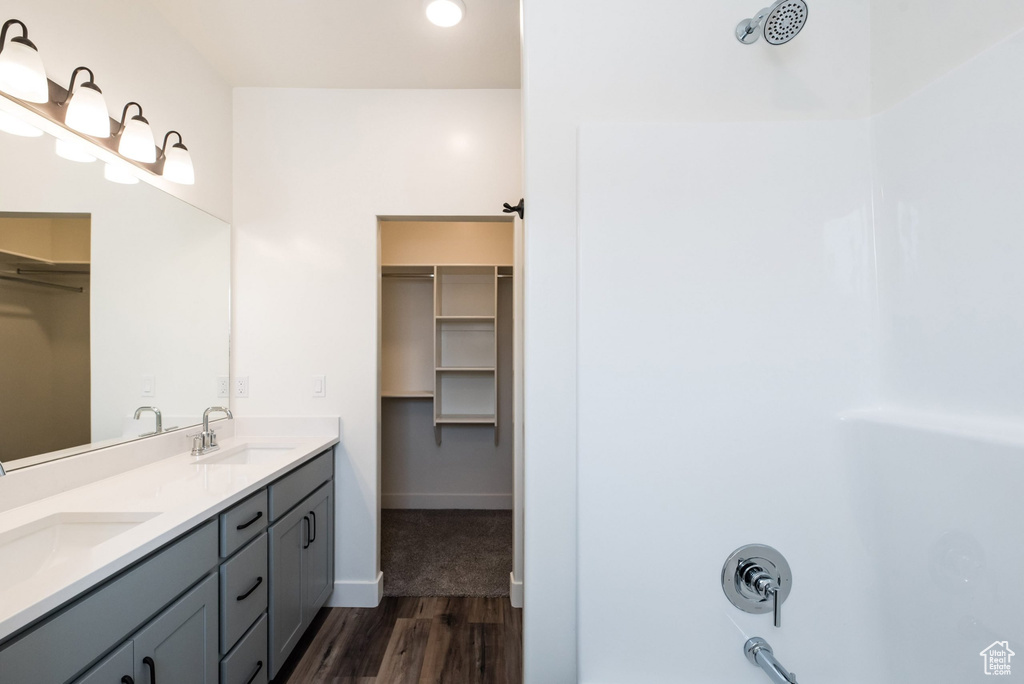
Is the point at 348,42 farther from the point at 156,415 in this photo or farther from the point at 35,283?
the point at 156,415

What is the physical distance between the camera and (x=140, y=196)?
1.60 meters

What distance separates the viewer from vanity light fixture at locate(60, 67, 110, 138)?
127 centimetres

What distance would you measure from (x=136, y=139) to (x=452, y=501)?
2.99 m

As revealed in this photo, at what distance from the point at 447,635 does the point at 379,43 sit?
2.77m

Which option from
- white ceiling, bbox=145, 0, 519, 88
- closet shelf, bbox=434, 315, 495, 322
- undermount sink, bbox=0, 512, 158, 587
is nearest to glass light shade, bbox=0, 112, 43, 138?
white ceiling, bbox=145, 0, 519, 88

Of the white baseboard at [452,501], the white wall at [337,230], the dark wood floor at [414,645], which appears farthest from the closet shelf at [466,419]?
the dark wood floor at [414,645]

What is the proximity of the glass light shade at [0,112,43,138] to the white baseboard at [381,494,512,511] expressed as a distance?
2964 millimetres

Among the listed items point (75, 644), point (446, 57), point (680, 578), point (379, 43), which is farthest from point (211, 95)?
point (680, 578)

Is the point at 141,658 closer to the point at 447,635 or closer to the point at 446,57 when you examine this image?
the point at 447,635

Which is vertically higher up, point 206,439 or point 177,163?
point 177,163

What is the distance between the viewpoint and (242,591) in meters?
1.33

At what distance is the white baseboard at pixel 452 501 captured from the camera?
3402 millimetres

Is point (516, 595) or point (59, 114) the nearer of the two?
point (59, 114)

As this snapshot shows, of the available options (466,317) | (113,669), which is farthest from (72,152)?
(466,317)
